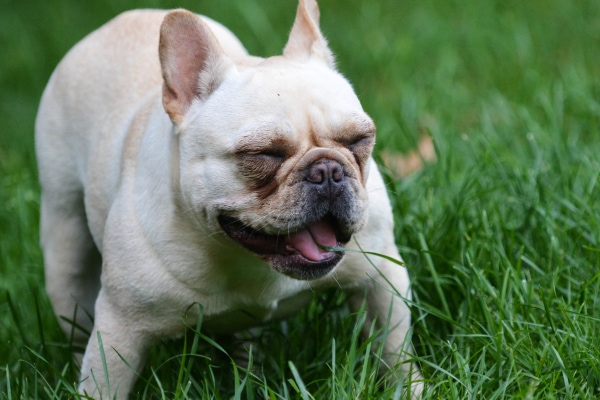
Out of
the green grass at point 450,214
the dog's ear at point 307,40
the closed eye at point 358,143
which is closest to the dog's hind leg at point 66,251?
the green grass at point 450,214

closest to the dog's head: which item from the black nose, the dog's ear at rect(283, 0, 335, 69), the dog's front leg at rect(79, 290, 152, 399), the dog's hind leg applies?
the black nose

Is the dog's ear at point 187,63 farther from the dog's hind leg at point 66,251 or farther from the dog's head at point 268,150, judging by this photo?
the dog's hind leg at point 66,251

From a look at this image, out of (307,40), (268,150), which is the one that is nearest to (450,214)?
(307,40)

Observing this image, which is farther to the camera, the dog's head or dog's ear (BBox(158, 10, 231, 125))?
dog's ear (BBox(158, 10, 231, 125))

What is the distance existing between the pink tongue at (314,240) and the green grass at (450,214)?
0.36 meters

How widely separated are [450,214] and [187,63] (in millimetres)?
1460

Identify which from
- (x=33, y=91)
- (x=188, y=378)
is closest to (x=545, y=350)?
(x=188, y=378)

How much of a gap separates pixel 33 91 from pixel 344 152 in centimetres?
504

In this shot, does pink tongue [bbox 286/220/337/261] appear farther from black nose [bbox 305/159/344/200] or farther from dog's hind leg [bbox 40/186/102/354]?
dog's hind leg [bbox 40/186/102/354]

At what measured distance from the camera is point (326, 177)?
307cm

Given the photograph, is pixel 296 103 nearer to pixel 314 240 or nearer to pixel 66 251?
pixel 314 240

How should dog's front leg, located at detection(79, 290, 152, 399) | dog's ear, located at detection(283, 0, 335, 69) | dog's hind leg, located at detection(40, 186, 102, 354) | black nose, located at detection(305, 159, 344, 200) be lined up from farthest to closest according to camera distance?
dog's hind leg, located at detection(40, 186, 102, 354) < dog's ear, located at detection(283, 0, 335, 69) < dog's front leg, located at detection(79, 290, 152, 399) < black nose, located at detection(305, 159, 344, 200)

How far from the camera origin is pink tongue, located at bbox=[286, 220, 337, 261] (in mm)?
3186

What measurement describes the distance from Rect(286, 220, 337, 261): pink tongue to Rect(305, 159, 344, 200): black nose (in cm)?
18
